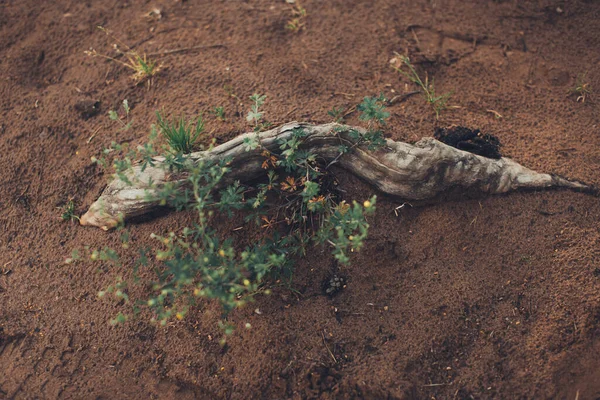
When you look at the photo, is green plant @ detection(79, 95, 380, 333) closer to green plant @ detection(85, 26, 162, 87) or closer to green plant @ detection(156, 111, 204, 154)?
green plant @ detection(156, 111, 204, 154)

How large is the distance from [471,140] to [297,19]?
1.88 m

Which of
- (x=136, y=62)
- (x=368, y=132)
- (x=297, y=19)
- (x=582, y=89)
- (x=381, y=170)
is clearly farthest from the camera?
(x=297, y=19)

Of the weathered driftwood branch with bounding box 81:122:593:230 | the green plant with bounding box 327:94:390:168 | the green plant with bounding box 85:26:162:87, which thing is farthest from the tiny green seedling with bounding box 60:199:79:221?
the green plant with bounding box 327:94:390:168

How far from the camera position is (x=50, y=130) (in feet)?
12.1

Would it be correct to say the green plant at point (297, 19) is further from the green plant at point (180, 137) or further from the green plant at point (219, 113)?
the green plant at point (180, 137)

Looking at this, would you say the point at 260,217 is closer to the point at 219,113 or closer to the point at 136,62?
the point at 219,113

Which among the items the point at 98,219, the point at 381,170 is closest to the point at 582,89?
the point at 381,170

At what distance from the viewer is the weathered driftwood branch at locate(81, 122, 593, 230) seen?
301 centimetres

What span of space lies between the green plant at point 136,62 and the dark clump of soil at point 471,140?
2.26 metres

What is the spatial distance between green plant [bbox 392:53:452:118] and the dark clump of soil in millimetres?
232

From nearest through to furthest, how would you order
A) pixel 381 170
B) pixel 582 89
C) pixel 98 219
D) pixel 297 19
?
1. pixel 381 170
2. pixel 98 219
3. pixel 582 89
4. pixel 297 19

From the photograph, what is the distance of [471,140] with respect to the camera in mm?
3322

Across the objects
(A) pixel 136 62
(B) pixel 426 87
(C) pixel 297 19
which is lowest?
(B) pixel 426 87

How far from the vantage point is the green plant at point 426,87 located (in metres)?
3.58
